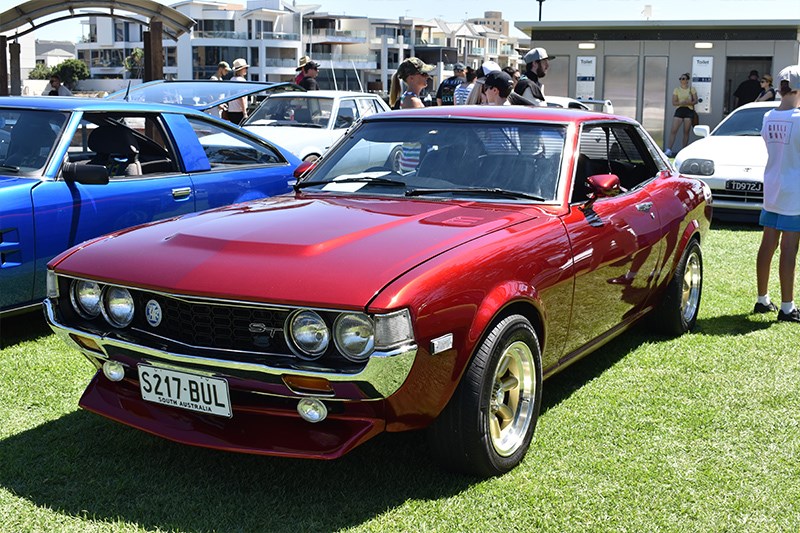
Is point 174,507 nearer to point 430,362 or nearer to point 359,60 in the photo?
point 430,362

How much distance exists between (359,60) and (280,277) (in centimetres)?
12023

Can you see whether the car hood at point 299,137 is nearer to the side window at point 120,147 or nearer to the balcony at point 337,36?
the side window at point 120,147

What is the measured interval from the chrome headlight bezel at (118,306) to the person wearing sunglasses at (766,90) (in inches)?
698

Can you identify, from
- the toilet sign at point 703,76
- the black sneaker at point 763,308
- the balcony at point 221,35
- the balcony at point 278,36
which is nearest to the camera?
the black sneaker at point 763,308

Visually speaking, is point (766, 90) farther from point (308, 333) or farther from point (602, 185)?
point (308, 333)

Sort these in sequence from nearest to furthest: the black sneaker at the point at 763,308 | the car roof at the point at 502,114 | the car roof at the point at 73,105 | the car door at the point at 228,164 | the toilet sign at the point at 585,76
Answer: the car roof at the point at 502,114 < the car roof at the point at 73,105 < the car door at the point at 228,164 < the black sneaker at the point at 763,308 < the toilet sign at the point at 585,76

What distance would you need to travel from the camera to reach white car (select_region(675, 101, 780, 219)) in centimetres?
1099

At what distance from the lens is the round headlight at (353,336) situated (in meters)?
3.37

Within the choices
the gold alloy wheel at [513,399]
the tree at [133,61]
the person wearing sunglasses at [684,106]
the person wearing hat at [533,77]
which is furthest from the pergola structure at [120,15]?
the tree at [133,61]

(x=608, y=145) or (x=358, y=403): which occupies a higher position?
(x=608, y=145)

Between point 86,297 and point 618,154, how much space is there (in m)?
3.40

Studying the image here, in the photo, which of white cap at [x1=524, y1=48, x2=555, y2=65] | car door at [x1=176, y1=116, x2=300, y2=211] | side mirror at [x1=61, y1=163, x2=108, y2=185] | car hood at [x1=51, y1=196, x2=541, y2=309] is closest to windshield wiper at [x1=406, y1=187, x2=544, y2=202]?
car hood at [x1=51, y1=196, x2=541, y2=309]

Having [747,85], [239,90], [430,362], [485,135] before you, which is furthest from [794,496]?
[747,85]

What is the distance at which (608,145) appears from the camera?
576 cm
